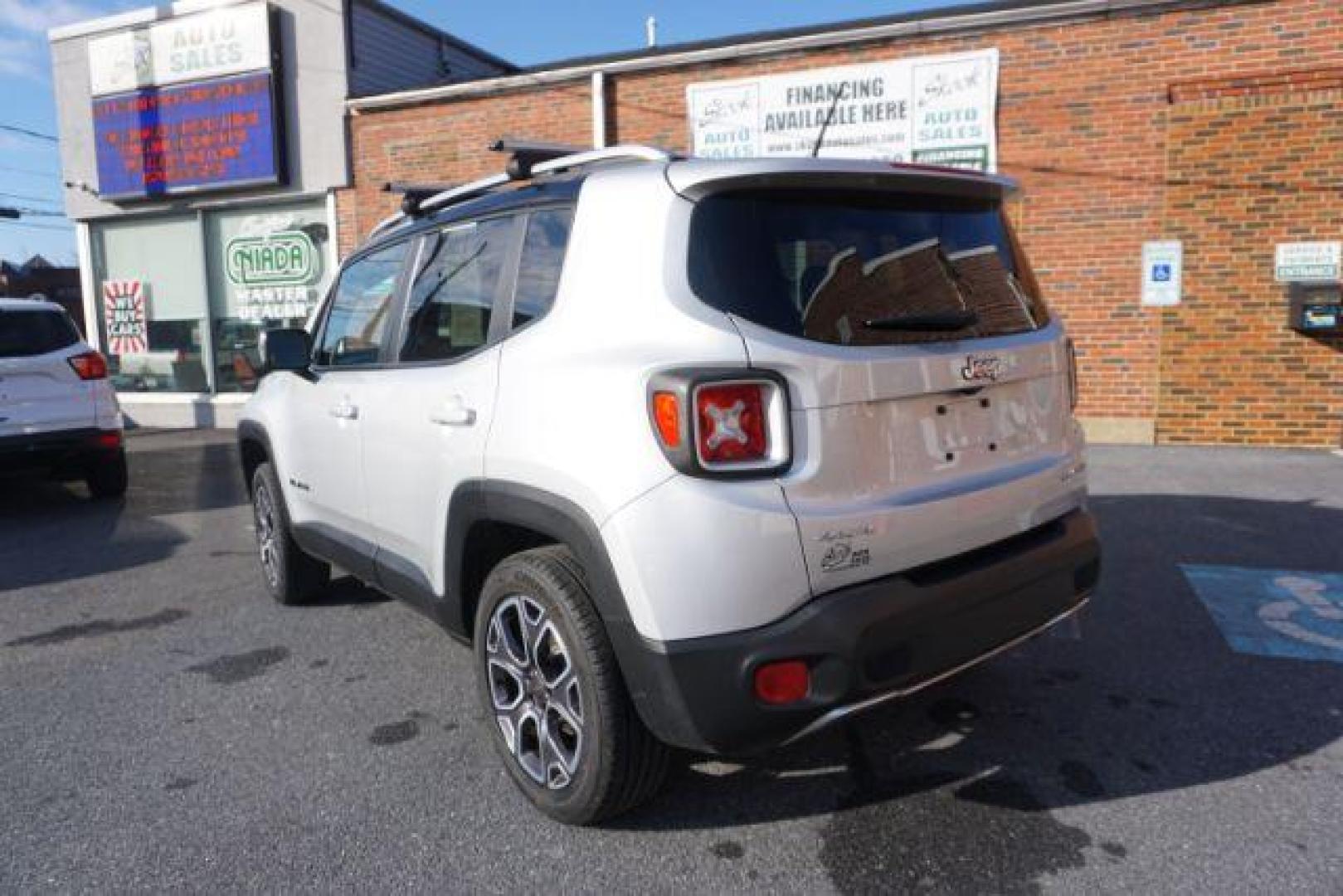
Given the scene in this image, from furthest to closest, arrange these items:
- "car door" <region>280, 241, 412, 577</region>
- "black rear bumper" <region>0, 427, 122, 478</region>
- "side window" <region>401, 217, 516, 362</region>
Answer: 1. "black rear bumper" <region>0, 427, 122, 478</region>
2. "car door" <region>280, 241, 412, 577</region>
3. "side window" <region>401, 217, 516, 362</region>

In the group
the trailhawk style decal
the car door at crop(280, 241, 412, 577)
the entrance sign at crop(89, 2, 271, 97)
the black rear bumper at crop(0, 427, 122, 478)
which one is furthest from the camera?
the entrance sign at crop(89, 2, 271, 97)

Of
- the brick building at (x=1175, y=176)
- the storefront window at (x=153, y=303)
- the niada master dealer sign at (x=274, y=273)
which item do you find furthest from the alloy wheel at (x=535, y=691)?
the storefront window at (x=153, y=303)

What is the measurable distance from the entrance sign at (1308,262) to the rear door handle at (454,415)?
27.5 ft

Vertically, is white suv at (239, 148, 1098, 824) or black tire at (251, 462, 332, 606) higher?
white suv at (239, 148, 1098, 824)

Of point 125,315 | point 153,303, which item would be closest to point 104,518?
point 153,303

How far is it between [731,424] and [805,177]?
0.71 metres

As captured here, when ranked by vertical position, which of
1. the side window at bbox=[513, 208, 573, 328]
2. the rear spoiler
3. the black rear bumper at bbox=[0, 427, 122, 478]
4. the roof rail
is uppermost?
the roof rail

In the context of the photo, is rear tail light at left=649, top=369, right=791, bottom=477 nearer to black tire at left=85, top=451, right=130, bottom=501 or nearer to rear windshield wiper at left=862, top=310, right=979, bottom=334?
rear windshield wiper at left=862, top=310, right=979, bottom=334

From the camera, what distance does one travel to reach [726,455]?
2.17m

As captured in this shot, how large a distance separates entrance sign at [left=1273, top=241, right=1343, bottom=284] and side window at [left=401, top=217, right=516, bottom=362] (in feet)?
26.7

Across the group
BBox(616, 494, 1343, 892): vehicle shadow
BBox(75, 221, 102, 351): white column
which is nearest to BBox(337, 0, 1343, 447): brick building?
BBox(616, 494, 1343, 892): vehicle shadow

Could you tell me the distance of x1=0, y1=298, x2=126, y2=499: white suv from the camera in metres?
7.06

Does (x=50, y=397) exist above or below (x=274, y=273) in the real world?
below

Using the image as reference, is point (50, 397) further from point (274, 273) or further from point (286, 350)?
point (274, 273)
